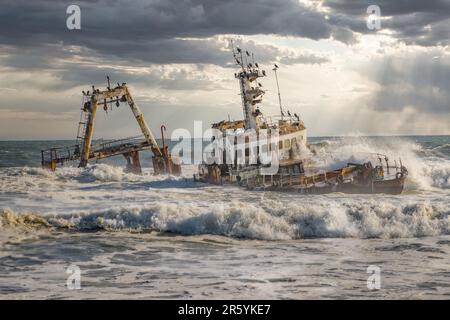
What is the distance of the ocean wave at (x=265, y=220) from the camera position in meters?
21.0

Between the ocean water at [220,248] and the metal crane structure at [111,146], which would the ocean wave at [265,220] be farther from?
the metal crane structure at [111,146]

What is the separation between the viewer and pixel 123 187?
3622 centimetres

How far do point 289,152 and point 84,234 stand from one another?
19.5 meters

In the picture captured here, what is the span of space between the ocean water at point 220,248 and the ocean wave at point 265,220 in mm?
40

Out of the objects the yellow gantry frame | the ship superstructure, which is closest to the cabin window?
the ship superstructure

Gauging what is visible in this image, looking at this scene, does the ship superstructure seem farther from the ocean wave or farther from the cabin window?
the ocean wave

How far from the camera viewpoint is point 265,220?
2145 centimetres

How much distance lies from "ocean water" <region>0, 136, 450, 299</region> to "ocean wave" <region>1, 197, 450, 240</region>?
4 centimetres

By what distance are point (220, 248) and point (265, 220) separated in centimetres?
353

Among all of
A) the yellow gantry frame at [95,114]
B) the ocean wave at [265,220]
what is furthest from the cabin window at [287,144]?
the ocean wave at [265,220]

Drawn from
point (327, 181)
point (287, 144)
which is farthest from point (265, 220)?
point (287, 144)

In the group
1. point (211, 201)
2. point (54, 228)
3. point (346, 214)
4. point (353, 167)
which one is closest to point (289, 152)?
point (353, 167)

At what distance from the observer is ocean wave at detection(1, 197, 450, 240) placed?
2097 centimetres

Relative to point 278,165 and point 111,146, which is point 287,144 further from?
point 111,146
